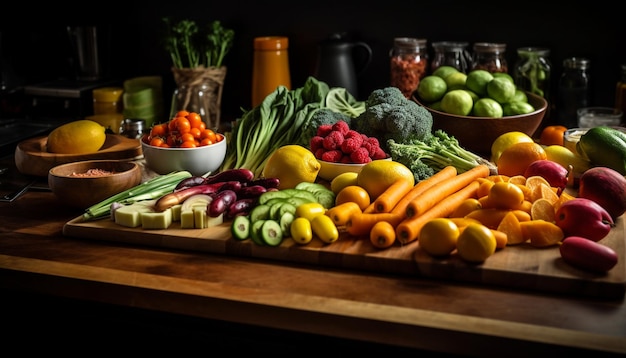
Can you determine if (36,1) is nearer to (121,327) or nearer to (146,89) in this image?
(146,89)

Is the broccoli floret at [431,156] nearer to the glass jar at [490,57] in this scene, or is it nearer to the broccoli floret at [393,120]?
the broccoli floret at [393,120]

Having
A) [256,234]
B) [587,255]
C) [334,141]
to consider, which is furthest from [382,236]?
[334,141]

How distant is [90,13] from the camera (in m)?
3.25

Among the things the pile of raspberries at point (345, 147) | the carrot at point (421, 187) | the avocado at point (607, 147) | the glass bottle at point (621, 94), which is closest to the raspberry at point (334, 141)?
the pile of raspberries at point (345, 147)

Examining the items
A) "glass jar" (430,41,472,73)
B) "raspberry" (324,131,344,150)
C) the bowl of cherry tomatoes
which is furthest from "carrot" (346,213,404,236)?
"glass jar" (430,41,472,73)

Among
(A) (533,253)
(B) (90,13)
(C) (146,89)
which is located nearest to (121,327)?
(A) (533,253)

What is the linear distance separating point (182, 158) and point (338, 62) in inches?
37.4

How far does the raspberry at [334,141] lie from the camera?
2.03 metres

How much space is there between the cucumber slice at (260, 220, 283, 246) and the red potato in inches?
24.6

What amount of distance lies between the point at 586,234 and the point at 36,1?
2776 millimetres

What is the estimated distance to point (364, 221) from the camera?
160 centimetres

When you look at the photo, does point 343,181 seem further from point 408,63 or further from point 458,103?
point 408,63

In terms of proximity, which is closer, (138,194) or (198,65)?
(138,194)

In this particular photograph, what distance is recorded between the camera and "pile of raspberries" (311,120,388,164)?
200cm
